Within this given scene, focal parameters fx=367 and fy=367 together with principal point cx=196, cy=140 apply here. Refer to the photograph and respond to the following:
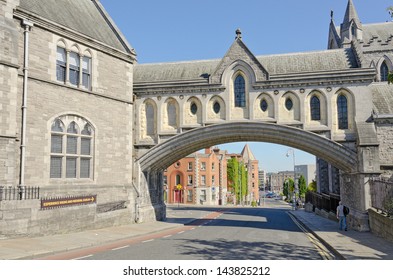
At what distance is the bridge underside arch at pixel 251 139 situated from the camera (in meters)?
20.3

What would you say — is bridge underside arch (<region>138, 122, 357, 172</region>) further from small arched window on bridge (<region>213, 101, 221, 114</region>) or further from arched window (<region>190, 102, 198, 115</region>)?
arched window (<region>190, 102, 198, 115</region>)

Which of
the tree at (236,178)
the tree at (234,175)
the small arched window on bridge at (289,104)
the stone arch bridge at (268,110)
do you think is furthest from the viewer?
the tree at (234,175)

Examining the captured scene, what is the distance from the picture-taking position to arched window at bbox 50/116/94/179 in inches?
690

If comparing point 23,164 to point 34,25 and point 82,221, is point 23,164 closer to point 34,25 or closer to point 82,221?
point 82,221

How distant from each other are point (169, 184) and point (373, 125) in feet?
162

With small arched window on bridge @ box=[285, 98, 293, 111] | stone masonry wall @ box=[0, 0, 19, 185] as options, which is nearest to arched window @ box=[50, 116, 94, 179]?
stone masonry wall @ box=[0, 0, 19, 185]

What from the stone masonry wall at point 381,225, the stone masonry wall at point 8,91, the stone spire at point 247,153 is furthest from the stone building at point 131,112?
the stone spire at point 247,153

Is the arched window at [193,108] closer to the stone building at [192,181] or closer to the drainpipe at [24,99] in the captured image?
the drainpipe at [24,99]

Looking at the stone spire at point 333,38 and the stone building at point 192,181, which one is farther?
the stone building at point 192,181

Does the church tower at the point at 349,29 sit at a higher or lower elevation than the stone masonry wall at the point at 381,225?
higher

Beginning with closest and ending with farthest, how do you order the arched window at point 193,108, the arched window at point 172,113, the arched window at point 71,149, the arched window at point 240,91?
the arched window at point 71,149
the arched window at point 240,91
the arched window at point 193,108
the arched window at point 172,113

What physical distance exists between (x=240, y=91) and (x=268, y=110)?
2.03 meters

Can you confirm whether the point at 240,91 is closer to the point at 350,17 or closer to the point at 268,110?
the point at 268,110

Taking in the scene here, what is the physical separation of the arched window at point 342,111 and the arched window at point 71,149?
44.9 feet
